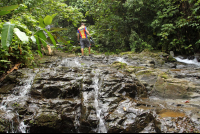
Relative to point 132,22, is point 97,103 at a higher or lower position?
lower

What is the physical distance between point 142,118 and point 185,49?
7.33m

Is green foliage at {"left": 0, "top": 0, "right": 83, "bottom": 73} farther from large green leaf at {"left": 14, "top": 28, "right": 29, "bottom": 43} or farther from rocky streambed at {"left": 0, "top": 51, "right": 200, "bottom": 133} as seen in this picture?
rocky streambed at {"left": 0, "top": 51, "right": 200, "bottom": 133}

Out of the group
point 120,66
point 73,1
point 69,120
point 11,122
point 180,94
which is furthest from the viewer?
point 73,1

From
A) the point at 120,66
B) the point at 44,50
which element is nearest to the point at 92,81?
the point at 120,66

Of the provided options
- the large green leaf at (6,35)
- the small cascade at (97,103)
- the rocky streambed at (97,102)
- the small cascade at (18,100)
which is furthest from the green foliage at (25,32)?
the small cascade at (97,103)

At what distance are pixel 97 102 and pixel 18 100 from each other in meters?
2.04

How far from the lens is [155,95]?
427cm

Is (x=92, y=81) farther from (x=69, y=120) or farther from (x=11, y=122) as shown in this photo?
(x=11, y=122)

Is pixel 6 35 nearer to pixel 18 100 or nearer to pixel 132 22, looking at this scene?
pixel 18 100

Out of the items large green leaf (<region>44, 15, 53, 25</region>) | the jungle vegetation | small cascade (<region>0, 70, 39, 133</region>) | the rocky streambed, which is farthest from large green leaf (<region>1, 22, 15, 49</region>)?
the jungle vegetation

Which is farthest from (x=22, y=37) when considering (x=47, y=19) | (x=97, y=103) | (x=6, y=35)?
(x=97, y=103)

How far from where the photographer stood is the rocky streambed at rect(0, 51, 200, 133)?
9.53 feet

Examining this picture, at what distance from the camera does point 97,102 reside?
11.9 feet

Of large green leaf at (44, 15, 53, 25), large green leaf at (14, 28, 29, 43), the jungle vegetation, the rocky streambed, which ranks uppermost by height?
the jungle vegetation
